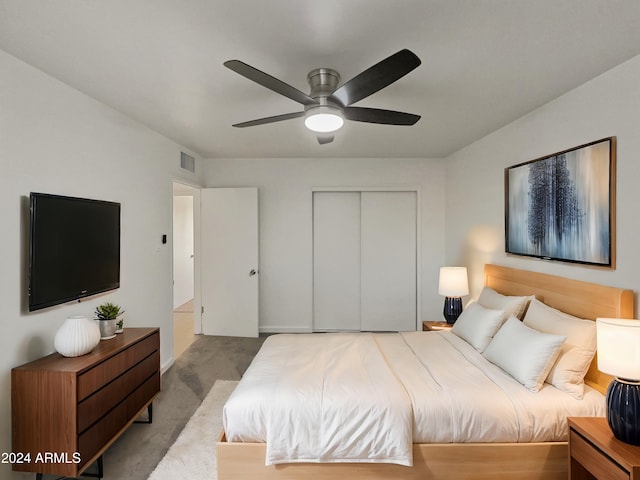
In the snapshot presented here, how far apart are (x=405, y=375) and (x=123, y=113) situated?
301 centimetres

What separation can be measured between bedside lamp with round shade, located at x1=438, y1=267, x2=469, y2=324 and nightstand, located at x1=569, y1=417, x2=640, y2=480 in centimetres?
172

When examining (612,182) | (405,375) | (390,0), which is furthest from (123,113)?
(612,182)

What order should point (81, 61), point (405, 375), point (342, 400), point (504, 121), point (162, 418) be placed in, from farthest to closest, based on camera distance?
point (504, 121) → point (162, 418) → point (405, 375) → point (81, 61) → point (342, 400)

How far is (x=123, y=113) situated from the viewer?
282 centimetres

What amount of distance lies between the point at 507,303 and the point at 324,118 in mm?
2022

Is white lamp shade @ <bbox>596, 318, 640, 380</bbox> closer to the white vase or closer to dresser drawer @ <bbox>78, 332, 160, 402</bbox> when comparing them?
dresser drawer @ <bbox>78, 332, 160, 402</bbox>

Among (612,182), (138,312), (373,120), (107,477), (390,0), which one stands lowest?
(107,477)

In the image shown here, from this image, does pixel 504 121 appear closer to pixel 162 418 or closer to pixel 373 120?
pixel 373 120

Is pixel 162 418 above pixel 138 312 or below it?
below

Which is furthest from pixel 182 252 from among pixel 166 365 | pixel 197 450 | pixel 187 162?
pixel 197 450

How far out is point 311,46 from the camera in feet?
5.74

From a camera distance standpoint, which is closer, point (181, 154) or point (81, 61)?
point (81, 61)

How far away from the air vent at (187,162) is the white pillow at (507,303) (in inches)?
141

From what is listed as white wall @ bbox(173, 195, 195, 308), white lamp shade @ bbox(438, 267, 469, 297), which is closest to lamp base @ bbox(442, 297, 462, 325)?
white lamp shade @ bbox(438, 267, 469, 297)
